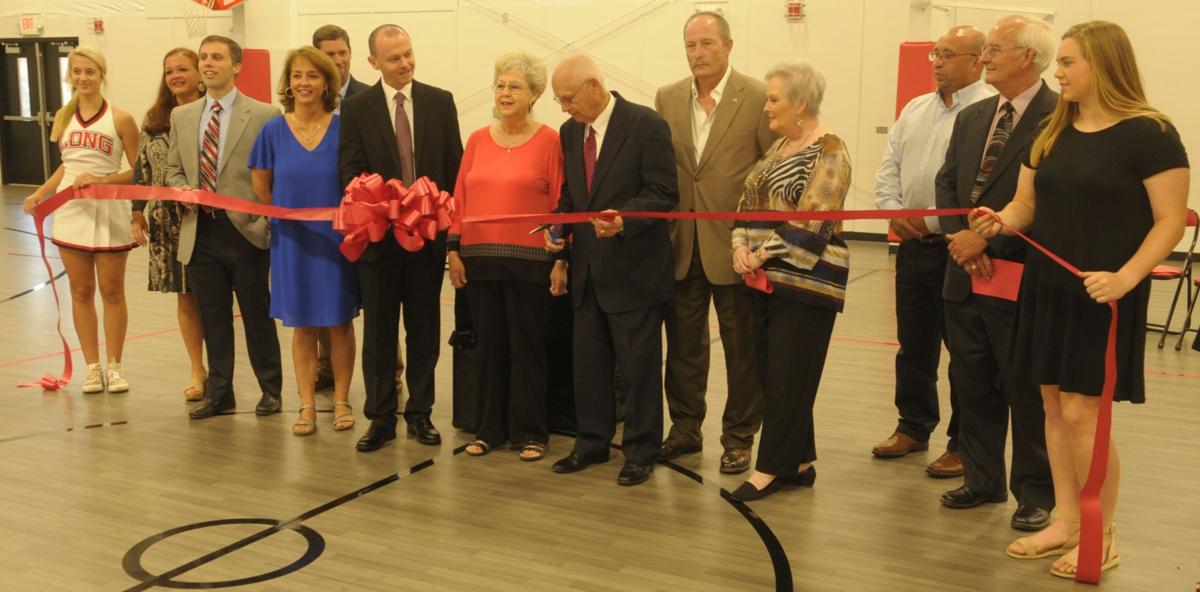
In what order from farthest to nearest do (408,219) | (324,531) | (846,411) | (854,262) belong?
(854,262), (846,411), (408,219), (324,531)

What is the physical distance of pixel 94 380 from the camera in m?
5.62

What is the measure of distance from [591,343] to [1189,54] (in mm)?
9189

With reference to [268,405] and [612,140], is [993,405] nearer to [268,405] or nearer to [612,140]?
[612,140]

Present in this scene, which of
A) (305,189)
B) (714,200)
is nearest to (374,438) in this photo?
(305,189)

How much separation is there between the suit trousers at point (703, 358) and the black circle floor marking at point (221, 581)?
1652 mm

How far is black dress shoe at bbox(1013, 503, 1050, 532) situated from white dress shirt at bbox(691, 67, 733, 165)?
1793 millimetres

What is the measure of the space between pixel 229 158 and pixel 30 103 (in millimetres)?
15316

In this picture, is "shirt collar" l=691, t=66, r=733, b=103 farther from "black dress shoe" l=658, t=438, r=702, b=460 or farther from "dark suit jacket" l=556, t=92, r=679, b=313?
"black dress shoe" l=658, t=438, r=702, b=460

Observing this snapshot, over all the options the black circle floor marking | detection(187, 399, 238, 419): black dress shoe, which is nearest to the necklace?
detection(187, 399, 238, 419): black dress shoe

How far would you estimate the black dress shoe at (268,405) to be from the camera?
5258 mm

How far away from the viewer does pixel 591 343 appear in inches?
175

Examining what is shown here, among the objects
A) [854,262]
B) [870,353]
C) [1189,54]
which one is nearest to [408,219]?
[870,353]

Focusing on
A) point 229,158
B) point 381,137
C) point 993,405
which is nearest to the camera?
point 993,405

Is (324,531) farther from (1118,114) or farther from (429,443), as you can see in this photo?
(1118,114)
